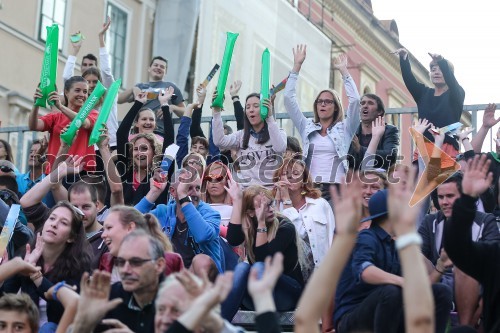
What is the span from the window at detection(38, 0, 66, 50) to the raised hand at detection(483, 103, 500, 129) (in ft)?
41.9

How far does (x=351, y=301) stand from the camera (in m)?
7.33

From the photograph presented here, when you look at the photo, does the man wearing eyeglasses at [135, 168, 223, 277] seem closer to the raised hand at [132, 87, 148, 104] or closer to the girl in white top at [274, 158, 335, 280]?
the girl in white top at [274, 158, 335, 280]

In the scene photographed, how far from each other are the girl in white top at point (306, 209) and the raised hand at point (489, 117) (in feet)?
7.03

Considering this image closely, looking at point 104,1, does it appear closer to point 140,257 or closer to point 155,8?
Result: point 155,8

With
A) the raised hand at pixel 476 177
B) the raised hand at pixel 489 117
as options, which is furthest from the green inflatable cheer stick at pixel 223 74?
the raised hand at pixel 476 177

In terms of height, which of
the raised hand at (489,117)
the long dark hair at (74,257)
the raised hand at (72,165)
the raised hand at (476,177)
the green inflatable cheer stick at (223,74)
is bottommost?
the long dark hair at (74,257)

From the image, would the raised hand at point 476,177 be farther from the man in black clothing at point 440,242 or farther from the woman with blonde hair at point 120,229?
the woman with blonde hair at point 120,229

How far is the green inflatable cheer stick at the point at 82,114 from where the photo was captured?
1062 centimetres

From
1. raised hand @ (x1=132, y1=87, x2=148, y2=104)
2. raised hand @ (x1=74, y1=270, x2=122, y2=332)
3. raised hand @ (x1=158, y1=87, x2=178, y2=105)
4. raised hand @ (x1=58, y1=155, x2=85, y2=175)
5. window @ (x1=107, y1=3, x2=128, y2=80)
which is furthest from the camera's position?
window @ (x1=107, y1=3, x2=128, y2=80)

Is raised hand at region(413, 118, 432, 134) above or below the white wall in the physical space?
below

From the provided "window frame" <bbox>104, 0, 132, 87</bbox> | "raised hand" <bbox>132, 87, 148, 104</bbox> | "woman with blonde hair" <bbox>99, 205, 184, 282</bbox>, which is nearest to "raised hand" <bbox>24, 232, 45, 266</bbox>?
"woman with blonde hair" <bbox>99, 205, 184, 282</bbox>

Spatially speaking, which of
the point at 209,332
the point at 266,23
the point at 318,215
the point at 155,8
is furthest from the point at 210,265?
the point at 155,8

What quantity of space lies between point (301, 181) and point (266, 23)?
1247cm

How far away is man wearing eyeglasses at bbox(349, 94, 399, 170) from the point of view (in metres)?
10.7
